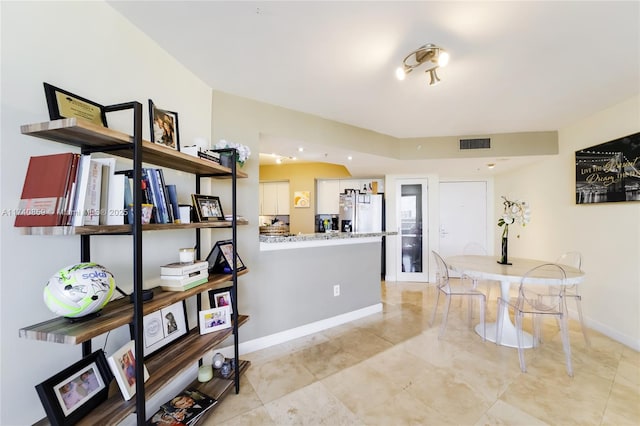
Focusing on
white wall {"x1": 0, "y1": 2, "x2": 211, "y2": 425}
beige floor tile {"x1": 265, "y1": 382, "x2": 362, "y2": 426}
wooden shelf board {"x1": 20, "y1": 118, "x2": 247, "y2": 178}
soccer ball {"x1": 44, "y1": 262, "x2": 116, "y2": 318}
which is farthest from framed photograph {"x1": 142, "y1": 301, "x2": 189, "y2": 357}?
wooden shelf board {"x1": 20, "y1": 118, "x2": 247, "y2": 178}

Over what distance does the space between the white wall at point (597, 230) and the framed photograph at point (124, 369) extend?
4.09 metres

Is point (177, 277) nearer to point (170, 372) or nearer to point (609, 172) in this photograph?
point (170, 372)

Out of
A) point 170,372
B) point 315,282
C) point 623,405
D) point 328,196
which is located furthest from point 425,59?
point 328,196

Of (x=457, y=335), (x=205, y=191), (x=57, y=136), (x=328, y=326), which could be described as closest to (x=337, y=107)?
(x=205, y=191)

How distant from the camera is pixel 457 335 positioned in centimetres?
267

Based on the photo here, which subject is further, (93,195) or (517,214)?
(517,214)

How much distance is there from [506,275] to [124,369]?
2.82m

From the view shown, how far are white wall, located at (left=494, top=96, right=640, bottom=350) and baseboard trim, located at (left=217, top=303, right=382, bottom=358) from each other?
2.42 meters

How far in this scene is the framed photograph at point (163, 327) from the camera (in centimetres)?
143

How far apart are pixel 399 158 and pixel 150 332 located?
11.6 ft

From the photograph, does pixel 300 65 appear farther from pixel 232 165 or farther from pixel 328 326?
pixel 328 326

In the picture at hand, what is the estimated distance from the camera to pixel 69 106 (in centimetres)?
109

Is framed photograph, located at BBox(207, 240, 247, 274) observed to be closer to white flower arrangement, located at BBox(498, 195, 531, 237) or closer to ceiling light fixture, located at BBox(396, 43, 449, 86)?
ceiling light fixture, located at BBox(396, 43, 449, 86)

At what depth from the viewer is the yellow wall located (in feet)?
18.0
